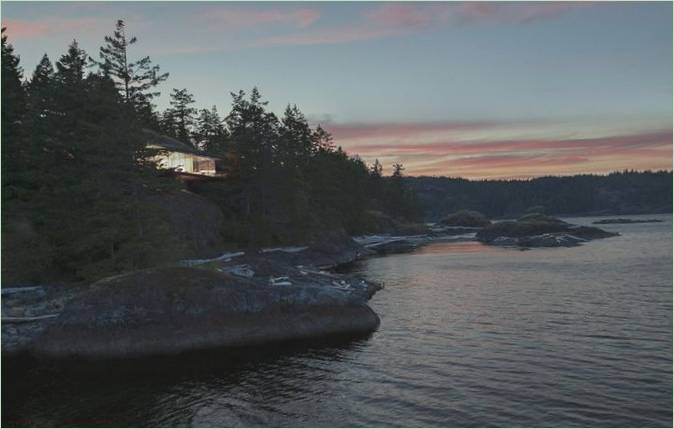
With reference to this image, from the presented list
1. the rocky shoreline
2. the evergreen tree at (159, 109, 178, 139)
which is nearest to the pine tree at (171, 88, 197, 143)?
the evergreen tree at (159, 109, 178, 139)

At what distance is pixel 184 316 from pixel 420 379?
12092mm

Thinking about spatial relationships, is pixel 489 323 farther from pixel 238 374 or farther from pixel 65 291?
pixel 65 291

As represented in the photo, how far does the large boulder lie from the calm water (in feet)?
5.00

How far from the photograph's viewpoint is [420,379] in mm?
19625

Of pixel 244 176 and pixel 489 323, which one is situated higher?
pixel 244 176

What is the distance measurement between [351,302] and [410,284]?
17300mm

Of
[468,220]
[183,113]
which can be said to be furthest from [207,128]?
[468,220]

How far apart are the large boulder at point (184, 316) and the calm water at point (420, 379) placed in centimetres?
152

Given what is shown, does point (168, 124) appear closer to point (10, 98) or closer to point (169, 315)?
point (10, 98)

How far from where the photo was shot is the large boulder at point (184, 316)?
24.2 metres

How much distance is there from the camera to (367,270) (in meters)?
58.2

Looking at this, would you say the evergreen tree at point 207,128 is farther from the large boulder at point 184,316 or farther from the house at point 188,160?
the large boulder at point 184,316

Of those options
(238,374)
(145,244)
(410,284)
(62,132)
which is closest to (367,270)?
(410,284)

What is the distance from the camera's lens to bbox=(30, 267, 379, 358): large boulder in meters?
24.2
